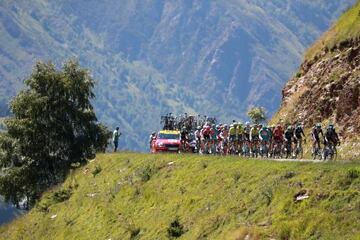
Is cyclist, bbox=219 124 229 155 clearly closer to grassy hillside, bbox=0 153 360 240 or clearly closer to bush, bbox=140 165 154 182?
grassy hillside, bbox=0 153 360 240

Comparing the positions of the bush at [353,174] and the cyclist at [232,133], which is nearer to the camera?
the bush at [353,174]


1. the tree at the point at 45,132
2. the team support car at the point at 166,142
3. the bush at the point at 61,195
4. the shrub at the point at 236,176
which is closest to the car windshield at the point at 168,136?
the team support car at the point at 166,142

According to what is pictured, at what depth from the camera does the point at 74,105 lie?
206ft

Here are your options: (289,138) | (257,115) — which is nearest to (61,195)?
(289,138)

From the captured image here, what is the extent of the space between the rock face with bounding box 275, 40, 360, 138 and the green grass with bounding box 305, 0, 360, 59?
1.90 ft

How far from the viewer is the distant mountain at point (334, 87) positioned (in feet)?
145

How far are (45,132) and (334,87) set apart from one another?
25123 millimetres

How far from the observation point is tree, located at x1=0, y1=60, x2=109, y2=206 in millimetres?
58406

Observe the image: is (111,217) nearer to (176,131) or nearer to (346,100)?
(346,100)

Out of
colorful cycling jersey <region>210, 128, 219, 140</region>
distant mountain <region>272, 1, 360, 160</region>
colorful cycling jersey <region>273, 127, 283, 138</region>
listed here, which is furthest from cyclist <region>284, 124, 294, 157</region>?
colorful cycling jersey <region>210, 128, 219, 140</region>

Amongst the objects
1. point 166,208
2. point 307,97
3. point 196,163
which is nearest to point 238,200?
point 166,208

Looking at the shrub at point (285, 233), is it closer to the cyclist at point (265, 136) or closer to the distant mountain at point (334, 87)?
the cyclist at point (265, 136)

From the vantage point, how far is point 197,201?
28922 millimetres

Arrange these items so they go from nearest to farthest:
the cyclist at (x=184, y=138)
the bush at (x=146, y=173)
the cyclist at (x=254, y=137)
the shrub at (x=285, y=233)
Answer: the shrub at (x=285, y=233) → the bush at (x=146, y=173) → the cyclist at (x=254, y=137) → the cyclist at (x=184, y=138)
